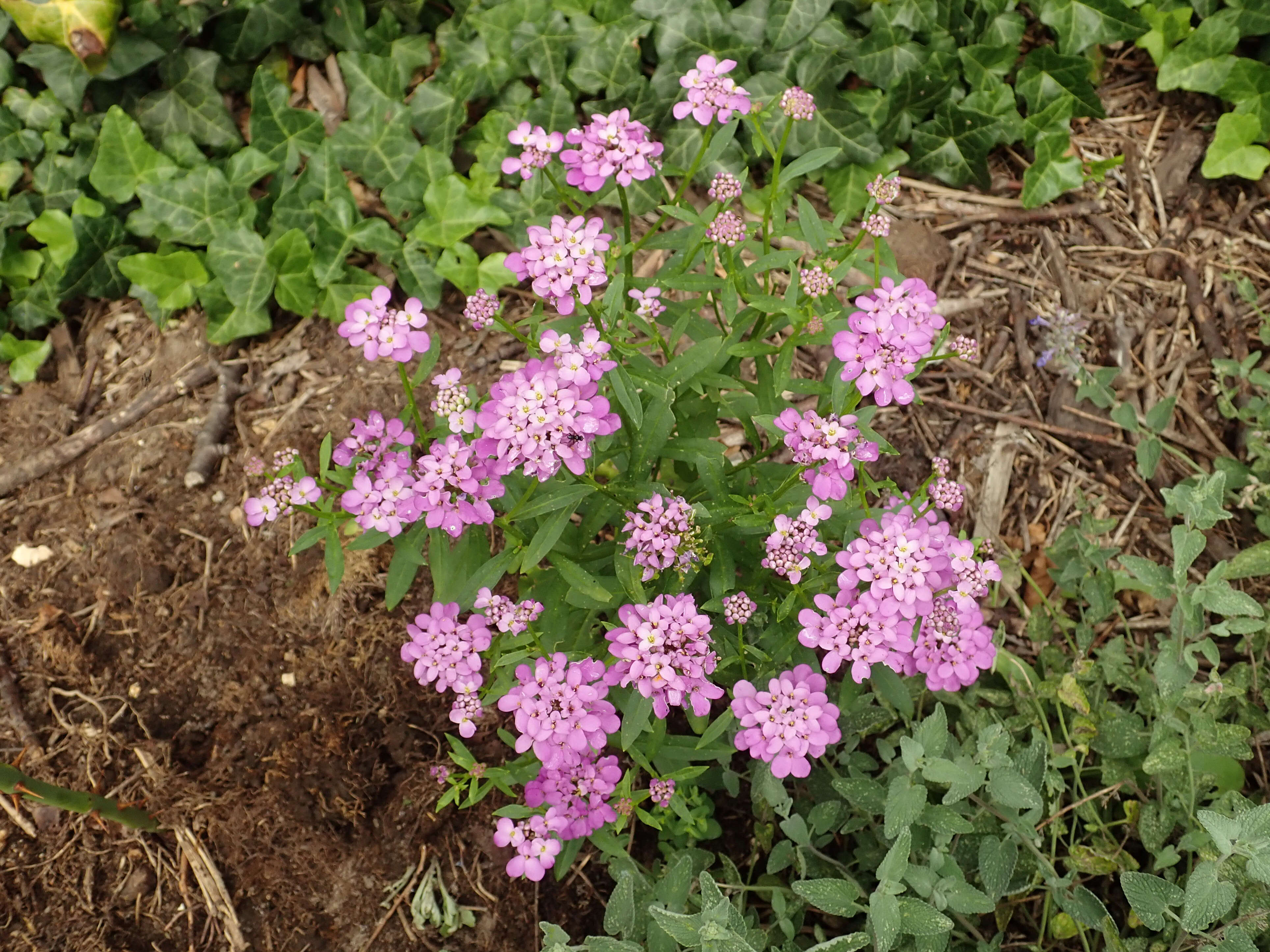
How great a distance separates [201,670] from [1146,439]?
3847 mm

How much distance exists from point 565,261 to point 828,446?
2.75 feet

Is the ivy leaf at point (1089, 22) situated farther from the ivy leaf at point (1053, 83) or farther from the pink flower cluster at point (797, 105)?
the pink flower cluster at point (797, 105)

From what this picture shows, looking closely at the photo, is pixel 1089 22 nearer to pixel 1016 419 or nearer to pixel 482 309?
pixel 1016 419

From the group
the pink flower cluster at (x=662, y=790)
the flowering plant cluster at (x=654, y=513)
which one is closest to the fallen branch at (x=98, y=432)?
the flowering plant cluster at (x=654, y=513)

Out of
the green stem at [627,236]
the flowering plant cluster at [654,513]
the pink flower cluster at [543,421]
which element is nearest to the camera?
the pink flower cluster at [543,421]

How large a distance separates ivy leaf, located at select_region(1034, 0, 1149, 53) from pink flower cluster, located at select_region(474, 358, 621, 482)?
3.47 m

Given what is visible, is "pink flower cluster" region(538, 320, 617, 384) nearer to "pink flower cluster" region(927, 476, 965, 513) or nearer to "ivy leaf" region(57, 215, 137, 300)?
"pink flower cluster" region(927, 476, 965, 513)

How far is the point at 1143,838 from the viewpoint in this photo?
3.14m

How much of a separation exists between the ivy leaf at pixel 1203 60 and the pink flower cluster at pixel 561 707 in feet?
13.5

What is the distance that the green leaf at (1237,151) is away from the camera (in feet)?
14.9

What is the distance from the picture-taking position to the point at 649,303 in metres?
2.82

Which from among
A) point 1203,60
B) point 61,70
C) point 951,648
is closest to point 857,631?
point 951,648

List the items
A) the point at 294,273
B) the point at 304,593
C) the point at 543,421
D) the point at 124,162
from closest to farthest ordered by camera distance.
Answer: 1. the point at 543,421
2. the point at 304,593
3. the point at 294,273
4. the point at 124,162

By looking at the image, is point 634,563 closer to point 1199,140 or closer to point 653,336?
point 653,336
